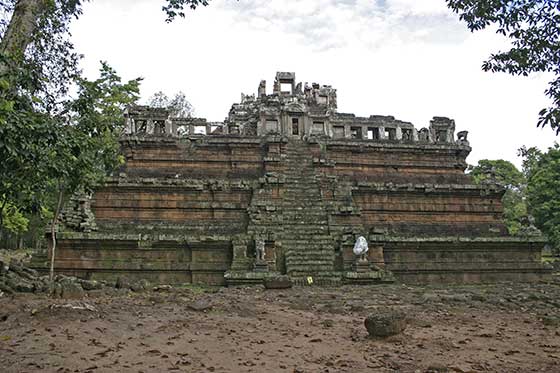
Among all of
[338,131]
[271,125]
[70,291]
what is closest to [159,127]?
[271,125]

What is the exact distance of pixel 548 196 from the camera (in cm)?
3447

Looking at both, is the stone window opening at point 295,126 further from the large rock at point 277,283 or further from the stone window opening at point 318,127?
the large rock at point 277,283

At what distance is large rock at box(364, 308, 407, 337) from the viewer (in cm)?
743

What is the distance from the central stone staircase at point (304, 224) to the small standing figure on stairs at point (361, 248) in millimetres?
995

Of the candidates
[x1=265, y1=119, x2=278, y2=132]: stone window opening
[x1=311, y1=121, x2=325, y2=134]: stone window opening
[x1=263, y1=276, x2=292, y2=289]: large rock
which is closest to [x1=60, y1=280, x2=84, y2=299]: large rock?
[x1=263, y1=276, x2=292, y2=289]: large rock

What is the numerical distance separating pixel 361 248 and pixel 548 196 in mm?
26691

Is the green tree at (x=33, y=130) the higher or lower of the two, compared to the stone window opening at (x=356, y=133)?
lower

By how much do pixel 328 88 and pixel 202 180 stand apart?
1725cm

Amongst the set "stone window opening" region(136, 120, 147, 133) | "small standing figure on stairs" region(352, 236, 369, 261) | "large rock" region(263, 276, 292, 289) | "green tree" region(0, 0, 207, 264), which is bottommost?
"large rock" region(263, 276, 292, 289)

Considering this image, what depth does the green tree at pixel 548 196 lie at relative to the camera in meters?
32.3

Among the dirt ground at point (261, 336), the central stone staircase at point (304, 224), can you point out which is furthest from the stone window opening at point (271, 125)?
the dirt ground at point (261, 336)

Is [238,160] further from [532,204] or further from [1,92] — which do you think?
[532,204]

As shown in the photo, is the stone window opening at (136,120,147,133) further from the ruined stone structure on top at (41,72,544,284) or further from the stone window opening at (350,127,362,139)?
the stone window opening at (350,127,362,139)

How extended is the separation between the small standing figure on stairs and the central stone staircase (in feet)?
3.27
